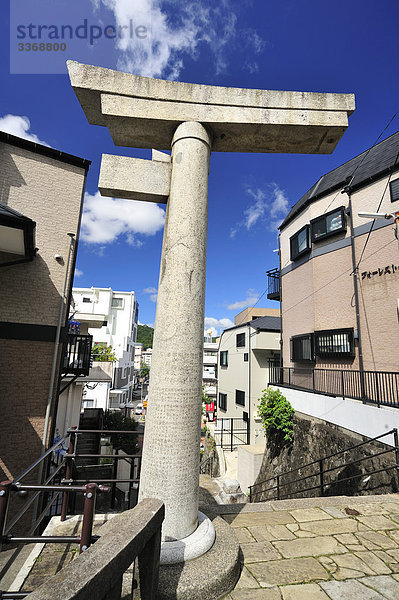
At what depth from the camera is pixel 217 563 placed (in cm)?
274

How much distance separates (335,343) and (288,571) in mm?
10394

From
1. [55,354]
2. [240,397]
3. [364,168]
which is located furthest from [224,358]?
[55,354]

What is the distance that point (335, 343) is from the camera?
1215 centimetres

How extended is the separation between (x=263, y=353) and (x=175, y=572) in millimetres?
19079

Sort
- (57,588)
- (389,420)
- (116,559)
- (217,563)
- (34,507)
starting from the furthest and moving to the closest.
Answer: (389,420) < (34,507) < (217,563) < (116,559) < (57,588)

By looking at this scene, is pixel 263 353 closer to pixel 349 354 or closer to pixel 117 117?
pixel 349 354

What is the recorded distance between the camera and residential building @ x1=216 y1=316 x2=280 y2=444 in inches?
792

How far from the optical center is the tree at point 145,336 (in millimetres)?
97375

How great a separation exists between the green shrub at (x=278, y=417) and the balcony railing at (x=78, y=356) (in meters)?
8.36

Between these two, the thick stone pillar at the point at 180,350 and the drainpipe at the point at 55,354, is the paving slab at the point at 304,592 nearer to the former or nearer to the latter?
the thick stone pillar at the point at 180,350

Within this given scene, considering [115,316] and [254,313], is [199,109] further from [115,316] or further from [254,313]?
[115,316]

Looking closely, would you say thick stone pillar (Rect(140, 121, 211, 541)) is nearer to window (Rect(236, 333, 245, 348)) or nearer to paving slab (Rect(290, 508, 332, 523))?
paving slab (Rect(290, 508, 332, 523))

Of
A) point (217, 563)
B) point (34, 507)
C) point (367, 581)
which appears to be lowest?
point (34, 507)

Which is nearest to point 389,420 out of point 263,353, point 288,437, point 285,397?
point 288,437
